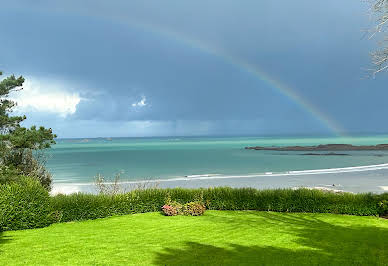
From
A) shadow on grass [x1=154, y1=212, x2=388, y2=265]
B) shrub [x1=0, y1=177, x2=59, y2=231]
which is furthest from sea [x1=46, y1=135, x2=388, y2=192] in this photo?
shadow on grass [x1=154, y1=212, x2=388, y2=265]

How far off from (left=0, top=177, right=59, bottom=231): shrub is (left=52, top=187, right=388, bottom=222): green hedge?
937mm

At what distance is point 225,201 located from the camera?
18.2 metres

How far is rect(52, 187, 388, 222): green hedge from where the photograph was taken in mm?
15672

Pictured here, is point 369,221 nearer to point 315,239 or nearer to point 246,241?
point 315,239

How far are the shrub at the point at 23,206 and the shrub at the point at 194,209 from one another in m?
6.33

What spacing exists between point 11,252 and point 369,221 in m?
14.5

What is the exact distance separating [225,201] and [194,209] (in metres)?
2.14

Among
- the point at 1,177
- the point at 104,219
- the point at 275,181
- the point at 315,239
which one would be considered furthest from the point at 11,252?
the point at 275,181

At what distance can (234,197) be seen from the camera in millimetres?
18141

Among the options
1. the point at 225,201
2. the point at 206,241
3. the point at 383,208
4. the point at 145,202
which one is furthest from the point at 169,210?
the point at 383,208

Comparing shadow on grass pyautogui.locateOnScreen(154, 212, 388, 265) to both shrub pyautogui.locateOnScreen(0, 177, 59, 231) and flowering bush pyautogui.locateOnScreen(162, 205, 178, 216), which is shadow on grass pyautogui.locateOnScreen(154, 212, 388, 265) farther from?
shrub pyautogui.locateOnScreen(0, 177, 59, 231)

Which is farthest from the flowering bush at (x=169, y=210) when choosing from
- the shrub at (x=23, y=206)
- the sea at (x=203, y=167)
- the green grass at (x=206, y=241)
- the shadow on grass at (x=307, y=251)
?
the sea at (x=203, y=167)

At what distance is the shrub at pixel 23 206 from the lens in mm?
13109

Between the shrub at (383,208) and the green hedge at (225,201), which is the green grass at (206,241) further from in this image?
the shrub at (383,208)
